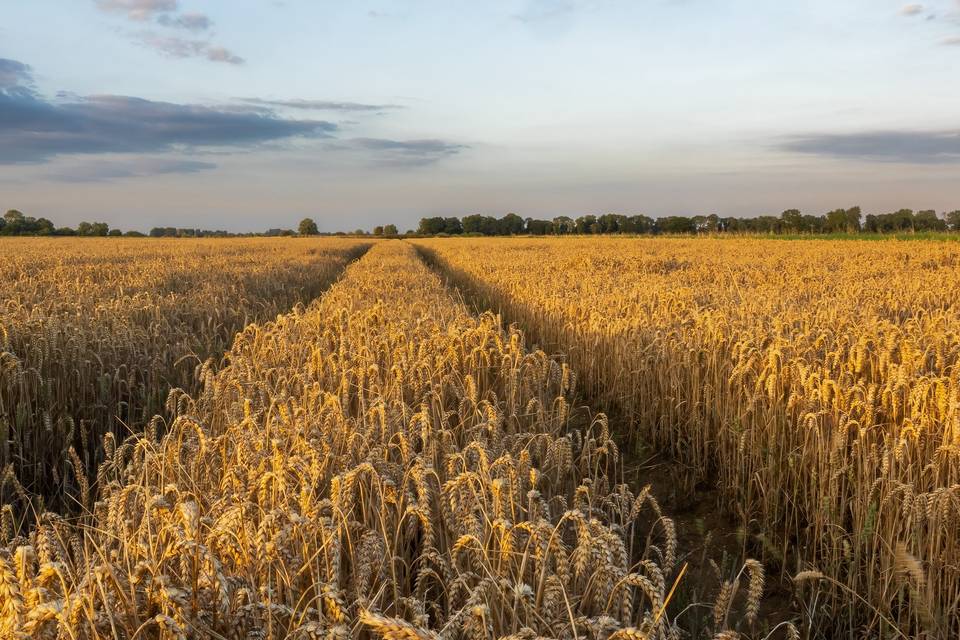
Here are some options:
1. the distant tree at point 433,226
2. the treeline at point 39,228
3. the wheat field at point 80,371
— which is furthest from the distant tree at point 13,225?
the wheat field at point 80,371

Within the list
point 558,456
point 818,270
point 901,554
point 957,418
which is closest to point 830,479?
point 957,418

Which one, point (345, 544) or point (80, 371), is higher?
point (80, 371)

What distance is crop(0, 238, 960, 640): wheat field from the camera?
1891 mm

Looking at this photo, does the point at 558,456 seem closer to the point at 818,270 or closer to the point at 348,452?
the point at 348,452

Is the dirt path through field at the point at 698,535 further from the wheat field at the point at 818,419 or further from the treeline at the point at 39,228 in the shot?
the treeline at the point at 39,228

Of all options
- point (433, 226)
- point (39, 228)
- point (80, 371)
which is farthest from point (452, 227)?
point (80, 371)

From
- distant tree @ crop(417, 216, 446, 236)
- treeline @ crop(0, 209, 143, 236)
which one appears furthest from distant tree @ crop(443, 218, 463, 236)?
treeline @ crop(0, 209, 143, 236)

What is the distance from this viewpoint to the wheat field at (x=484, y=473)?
74.4 inches

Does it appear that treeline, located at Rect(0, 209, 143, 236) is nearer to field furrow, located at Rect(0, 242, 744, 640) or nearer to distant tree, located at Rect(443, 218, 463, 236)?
distant tree, located at Rect(443, 218, 463, 236)

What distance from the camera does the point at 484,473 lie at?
2385 millimetres

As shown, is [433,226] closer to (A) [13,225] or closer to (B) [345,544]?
(A) [13,225]

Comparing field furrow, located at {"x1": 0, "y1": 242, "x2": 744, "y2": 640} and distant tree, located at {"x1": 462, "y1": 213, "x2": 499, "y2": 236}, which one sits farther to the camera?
distant tree, located at {"x1": 462, "y1": 213, "x2": 499, "y2": 236}

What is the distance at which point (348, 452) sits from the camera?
9.56 feet

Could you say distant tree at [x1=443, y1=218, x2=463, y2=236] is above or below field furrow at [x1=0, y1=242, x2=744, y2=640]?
above
